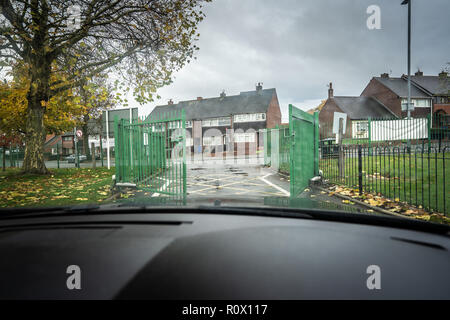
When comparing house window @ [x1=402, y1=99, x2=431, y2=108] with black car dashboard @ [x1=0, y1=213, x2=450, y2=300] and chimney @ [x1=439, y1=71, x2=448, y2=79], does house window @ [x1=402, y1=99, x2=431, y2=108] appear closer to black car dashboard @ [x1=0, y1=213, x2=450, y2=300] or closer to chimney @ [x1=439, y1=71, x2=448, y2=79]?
chimney @ [x1=439, y1=71, x2=448, y2=79]

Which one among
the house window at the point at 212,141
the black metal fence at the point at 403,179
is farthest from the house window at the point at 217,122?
the black metal fence at the point at 403,179

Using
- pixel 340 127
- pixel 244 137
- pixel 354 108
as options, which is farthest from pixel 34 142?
pixel 354 108

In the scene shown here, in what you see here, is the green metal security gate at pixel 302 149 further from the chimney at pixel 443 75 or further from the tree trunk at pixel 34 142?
the chimney at pixel 443 75

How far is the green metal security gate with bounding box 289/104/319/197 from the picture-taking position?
594 centimetres

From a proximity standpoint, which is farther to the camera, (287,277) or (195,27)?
(195,27)

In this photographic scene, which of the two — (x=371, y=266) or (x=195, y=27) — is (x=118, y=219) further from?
(x=195, y=27)

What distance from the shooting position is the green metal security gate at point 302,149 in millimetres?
5941

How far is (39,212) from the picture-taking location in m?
1.68

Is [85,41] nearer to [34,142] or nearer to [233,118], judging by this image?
[34,142]

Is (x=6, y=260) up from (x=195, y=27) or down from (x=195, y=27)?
down

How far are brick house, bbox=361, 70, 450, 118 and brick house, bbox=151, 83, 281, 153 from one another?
61.1 feet

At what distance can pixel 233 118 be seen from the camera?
1877 inches
